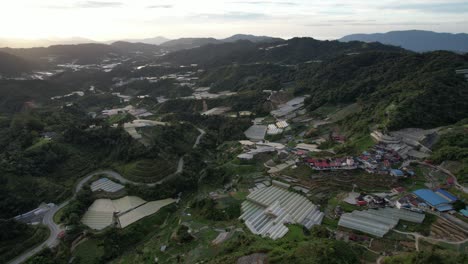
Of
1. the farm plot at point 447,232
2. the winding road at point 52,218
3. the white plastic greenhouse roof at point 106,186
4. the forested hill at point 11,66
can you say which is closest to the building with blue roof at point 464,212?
the farm plot at point 447,232

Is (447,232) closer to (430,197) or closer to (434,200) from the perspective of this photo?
(434,200)

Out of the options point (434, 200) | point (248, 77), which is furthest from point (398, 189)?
point (248, 77)

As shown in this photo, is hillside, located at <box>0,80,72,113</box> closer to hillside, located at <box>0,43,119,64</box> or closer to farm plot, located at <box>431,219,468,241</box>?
hillside, located at <box>0,43,119,64</box>

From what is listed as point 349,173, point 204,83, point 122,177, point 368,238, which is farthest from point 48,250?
point 204,83

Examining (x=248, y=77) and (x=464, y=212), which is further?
(x=248, y=77)

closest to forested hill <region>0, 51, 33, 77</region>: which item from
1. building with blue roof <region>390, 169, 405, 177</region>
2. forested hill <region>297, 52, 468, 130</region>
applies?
forested hill <region>297, 52, 468, 130</region>
